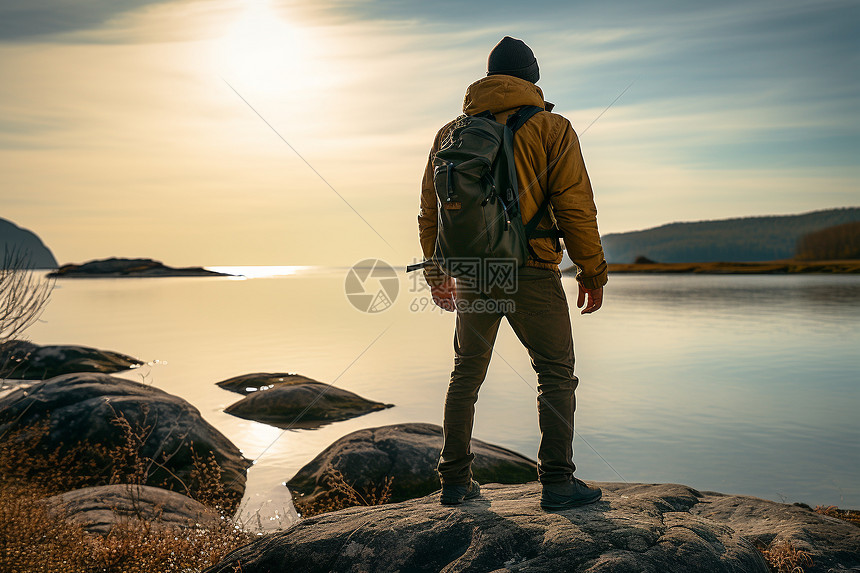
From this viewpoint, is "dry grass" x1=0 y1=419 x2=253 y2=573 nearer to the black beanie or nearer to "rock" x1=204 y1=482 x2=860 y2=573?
"rock" x1=204 y1=482 x2=860 y2=573

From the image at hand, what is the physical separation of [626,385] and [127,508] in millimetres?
16065

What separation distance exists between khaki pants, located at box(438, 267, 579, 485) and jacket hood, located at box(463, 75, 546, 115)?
1.16m

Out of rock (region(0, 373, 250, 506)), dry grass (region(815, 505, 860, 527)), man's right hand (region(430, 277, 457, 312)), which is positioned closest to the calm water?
rock (region(0, 373, 250, 506))

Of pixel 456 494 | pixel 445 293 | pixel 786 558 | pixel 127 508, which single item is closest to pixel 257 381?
pixel 127 508

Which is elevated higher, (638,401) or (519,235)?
Result: (519,235)

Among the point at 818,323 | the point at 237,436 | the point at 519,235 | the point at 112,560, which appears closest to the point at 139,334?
the point at 237,436

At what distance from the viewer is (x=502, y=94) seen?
Answer: 4.09 m

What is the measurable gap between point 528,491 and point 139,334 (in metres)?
33.4

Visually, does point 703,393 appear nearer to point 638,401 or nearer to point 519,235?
point 638,401

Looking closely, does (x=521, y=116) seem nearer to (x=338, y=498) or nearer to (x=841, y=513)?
(x=338, y=498)

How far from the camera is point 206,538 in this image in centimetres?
515

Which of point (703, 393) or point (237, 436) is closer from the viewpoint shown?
point (237, 436)

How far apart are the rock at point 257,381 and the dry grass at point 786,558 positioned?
13.0 m

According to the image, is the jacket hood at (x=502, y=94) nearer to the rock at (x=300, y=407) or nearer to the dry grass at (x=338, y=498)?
the dry grass at (x=338, y=498)
